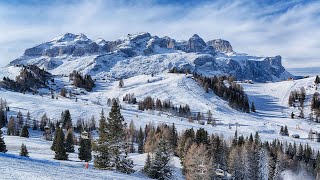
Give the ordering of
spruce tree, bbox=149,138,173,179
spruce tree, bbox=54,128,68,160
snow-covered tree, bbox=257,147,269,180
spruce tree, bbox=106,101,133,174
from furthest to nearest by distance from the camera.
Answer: snow-covered tree, bbox=257,147,269,180
spruce tree, bbox=54,128,68,160
spruce tree, bbox=149,138,173,179
spruce tree, bbox=106,101,133,174

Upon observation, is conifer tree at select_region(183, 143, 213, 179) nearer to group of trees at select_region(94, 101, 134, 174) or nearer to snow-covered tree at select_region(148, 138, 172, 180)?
snow-covered tree at select_region(148, 138, 172, 180)

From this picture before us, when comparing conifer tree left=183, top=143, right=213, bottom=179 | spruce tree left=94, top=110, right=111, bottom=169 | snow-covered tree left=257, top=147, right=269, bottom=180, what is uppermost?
spruce tree left=94, top=110, right=111, bottom=169

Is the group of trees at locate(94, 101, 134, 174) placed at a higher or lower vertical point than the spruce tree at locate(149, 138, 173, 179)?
higher

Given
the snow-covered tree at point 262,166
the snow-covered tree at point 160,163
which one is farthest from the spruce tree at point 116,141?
the snow-covered tree at point 262,166

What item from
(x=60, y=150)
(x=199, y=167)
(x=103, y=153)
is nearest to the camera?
(x=103, y=153)

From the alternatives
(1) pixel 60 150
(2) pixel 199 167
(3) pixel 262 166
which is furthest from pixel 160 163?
(3) pixel 262 166

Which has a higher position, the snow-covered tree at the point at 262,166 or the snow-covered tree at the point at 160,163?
the snow-covered tree at the point at 160,163

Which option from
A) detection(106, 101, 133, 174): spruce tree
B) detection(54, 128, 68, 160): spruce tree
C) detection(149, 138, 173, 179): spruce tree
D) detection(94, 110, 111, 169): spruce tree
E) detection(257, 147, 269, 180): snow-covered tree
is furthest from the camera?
detection(257, 147, 269, 180): snow-covered tree

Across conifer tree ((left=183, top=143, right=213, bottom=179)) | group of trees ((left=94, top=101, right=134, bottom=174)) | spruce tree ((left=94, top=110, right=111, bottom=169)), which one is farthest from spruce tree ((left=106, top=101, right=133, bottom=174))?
conifer tree ((left=183, top=143, right=213, bottom=179))

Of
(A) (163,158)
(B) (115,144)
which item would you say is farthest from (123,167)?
(A) (163,158)

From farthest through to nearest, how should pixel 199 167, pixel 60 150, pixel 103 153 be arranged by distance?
1. pixel 60 150
2. pixel 199 167
3. pixel 103 153

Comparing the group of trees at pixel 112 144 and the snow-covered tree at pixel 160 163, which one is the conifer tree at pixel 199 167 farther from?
the group of trees at pixel 112 144

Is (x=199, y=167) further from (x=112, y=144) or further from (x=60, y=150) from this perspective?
(x=60, y=150)

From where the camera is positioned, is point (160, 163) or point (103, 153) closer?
point (103, 153)
